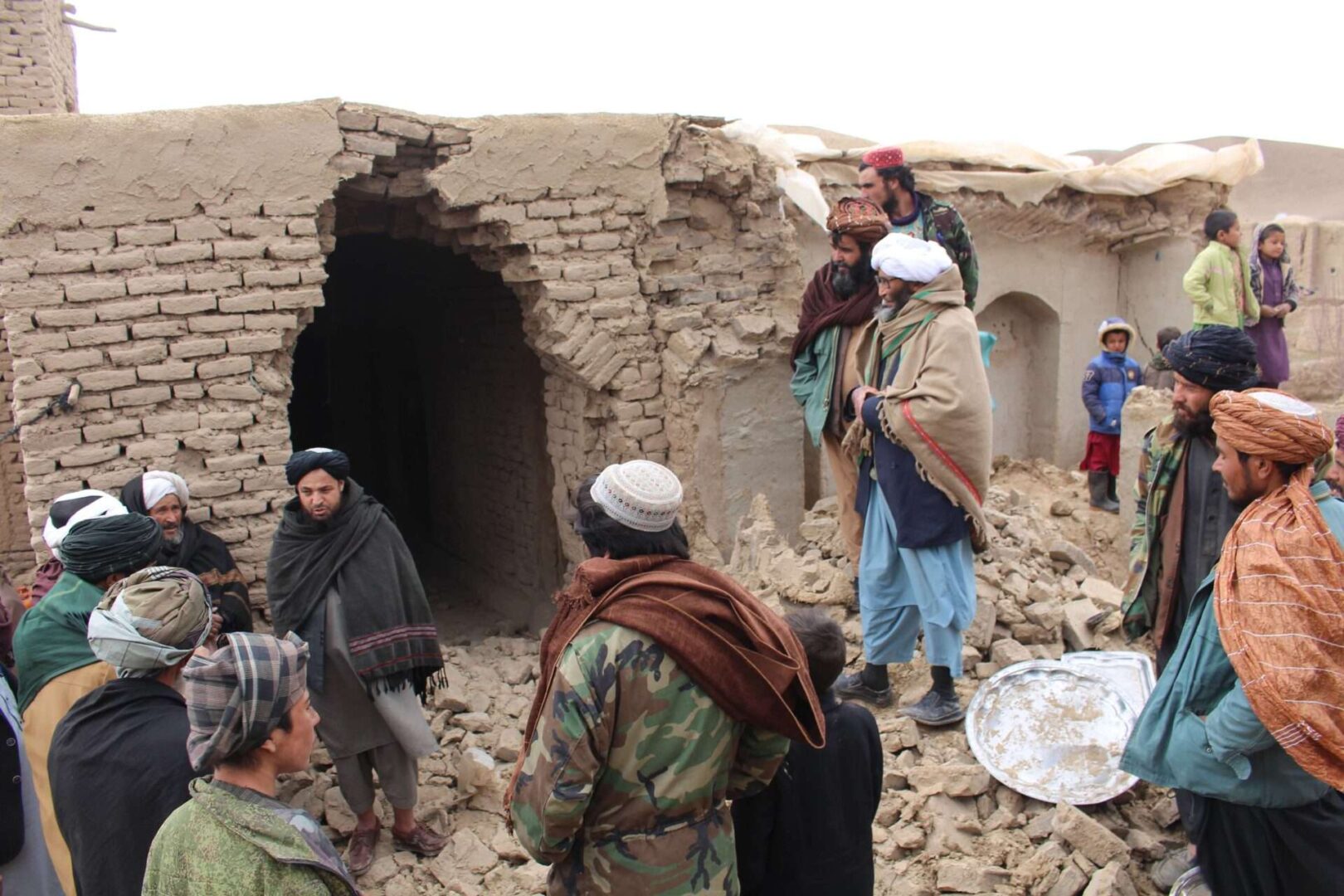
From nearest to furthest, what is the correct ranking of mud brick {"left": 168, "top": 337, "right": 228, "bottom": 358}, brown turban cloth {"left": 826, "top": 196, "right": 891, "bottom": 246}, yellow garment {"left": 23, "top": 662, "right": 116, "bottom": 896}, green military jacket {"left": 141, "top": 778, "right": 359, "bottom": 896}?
green military jacket {"left": 141, "top": 778, "right": 359, "bottom": 896}
yellow garment {"left": 23, "top": 662, "right": 116, "bottom": 896}
brown turban cloth {"left": 826, "top": 196, "right": 891, "bottom": 246}
mud brick {"left": 168, "top": 337, "right": 228, "bottom": 358}

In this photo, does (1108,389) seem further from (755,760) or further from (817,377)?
(755,760)

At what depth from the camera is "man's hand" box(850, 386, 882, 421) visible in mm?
3797

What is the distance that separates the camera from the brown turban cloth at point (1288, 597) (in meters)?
2.22

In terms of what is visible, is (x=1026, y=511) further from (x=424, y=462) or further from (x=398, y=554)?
(x=424, y=462)

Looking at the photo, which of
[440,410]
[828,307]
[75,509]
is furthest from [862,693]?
[440,410]

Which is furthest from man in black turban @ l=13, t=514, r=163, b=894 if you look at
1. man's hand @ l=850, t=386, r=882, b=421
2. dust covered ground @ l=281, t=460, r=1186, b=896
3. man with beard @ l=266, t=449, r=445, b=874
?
man's hand @ l=850, t=386, r=882, b=421

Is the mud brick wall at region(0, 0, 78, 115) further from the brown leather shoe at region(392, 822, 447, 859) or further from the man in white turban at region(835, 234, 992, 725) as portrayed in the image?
the man in white turban at region(835, 234, 992, 725)

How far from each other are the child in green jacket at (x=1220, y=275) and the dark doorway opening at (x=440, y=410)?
4.46 meters

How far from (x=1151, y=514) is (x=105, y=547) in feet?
10.8

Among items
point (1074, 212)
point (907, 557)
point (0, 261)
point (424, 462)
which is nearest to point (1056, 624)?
point (907, 557)

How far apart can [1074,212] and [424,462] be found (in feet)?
21.1

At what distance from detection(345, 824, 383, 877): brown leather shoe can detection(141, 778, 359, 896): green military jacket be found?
2.08 m

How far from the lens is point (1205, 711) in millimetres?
2537

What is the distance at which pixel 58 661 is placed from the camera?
9.27 ft
